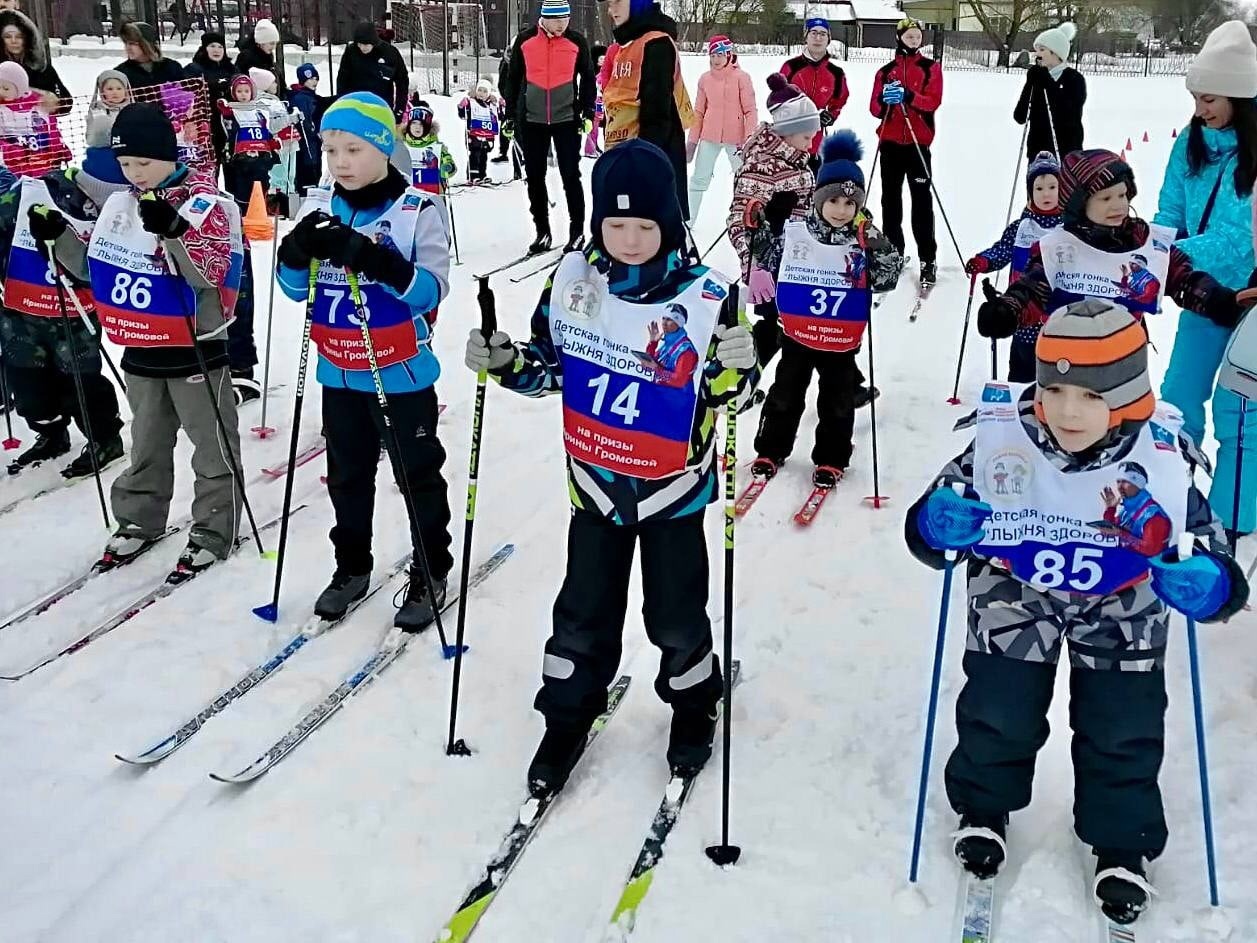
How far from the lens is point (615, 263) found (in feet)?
9.23

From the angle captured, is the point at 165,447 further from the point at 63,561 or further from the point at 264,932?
the point at 264,932

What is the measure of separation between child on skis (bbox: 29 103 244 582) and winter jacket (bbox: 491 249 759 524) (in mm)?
1822

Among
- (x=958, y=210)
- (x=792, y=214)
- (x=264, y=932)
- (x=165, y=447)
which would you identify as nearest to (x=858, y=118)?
(x=958, y=210)

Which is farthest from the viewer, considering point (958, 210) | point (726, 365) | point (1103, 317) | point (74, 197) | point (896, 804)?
point (958, 210)

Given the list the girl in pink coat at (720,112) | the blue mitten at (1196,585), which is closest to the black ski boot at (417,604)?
the blue mitten at (1196,585)

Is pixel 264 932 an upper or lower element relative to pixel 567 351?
lower

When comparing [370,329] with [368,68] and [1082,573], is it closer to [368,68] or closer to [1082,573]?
[1082,573]

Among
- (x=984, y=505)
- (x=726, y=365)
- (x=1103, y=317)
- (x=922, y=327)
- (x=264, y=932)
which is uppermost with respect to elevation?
(x=1103, y=317)

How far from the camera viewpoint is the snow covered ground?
2680 millimetres

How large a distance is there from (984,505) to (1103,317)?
499 mm

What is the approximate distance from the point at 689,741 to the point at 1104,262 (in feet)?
8.41

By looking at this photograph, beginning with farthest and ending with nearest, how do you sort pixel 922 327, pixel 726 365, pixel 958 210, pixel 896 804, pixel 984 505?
pixel 958 210 → pixel 922 327 → pixel 896 804 → pixel 726 365 → pixel 984 505

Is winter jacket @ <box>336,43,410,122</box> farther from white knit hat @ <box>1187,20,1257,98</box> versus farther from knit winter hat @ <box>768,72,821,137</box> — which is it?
white knit hat @ <box>1187,20,1257,98</box>

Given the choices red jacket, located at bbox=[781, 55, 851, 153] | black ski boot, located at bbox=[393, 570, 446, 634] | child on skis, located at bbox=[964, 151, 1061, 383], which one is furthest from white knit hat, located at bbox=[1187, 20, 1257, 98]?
red jacket, located at bbox=[781, 55, 851, 153]
